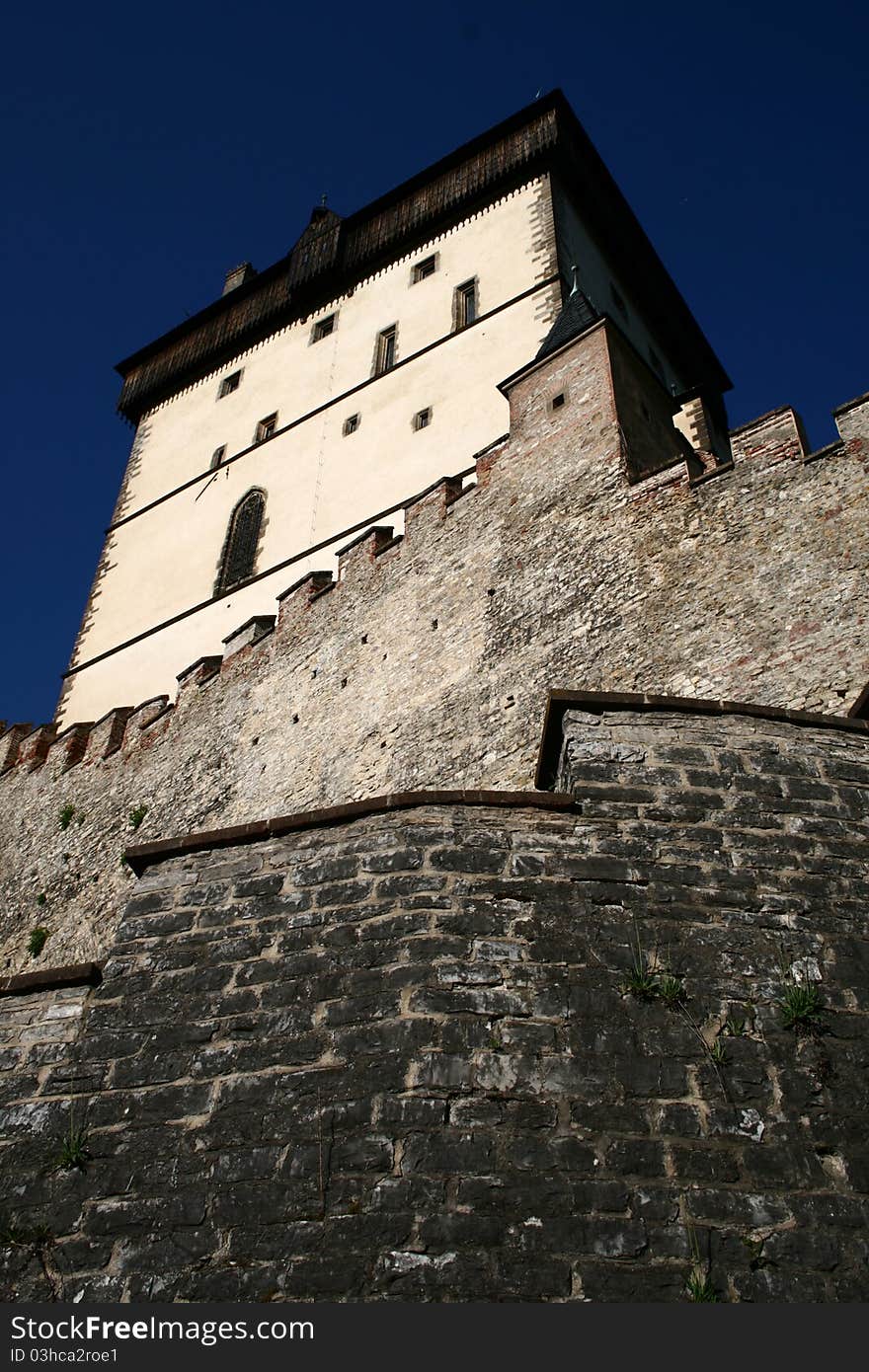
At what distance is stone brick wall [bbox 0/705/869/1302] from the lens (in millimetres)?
2943

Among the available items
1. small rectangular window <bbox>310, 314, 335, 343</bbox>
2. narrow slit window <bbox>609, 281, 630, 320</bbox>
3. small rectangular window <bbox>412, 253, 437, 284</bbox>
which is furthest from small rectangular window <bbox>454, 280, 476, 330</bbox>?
small rectangular window <bbox>310, 314, 335, 343</bbox>

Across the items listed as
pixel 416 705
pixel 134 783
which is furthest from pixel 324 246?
pixel 416 705

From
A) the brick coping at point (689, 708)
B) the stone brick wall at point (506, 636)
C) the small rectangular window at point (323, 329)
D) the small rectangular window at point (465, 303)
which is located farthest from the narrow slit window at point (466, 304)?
the brick coping at point (689, 708)

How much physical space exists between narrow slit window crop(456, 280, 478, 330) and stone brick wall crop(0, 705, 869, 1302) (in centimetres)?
1518

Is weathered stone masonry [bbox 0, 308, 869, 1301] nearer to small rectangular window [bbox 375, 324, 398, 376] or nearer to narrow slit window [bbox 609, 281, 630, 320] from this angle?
small rectangular window [bbox 375, 324, 398, 376]

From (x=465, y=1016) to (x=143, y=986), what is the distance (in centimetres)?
132

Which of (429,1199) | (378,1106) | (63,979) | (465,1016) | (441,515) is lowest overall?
(429,1199)

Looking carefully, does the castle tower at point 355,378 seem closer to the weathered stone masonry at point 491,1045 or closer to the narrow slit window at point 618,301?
the narrow slit window at point 618,301

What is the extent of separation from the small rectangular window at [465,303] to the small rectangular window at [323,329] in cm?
351

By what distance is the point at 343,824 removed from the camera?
4.29 meters

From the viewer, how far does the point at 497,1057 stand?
333 centimetres

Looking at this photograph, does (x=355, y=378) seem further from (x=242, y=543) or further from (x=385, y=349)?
(x=242, y=543)

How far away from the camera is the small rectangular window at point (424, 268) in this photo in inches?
784

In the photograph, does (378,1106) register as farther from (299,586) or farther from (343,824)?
(299,586)
